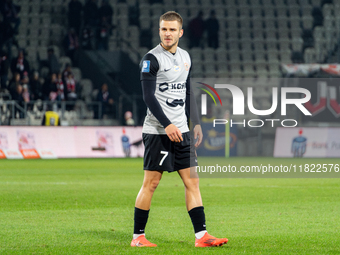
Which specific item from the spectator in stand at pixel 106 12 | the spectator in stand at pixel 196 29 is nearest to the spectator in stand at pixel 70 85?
the spectator in stand at pixel 106 12

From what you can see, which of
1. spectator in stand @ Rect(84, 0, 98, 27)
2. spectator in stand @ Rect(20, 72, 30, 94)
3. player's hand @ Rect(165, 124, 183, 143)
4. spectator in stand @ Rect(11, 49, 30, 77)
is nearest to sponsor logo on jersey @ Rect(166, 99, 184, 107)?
player's hand @ Rect(165, 124, 183, 143)

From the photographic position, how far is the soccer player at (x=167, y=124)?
513 centimetres

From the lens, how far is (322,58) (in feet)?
94.3

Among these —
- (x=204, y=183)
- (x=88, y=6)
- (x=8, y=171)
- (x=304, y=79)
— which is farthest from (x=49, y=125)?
(x=304, y=79)

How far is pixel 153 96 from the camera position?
511 cm

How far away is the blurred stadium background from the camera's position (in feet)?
77.3

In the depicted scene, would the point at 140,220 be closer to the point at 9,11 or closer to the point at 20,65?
the point at 20,65

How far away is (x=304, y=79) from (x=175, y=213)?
19815mm

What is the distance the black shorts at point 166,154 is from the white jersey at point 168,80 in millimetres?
82

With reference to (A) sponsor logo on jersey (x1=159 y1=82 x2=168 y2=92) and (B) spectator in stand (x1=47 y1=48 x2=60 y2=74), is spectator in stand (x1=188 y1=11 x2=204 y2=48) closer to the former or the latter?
(B) spectator in stand (x1=47 y1=48 x2=60 y2=74)

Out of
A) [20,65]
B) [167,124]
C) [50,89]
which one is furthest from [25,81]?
[167,124]

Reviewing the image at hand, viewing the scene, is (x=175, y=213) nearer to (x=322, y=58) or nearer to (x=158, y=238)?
(x=158, y=238)

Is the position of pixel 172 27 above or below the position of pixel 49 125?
above

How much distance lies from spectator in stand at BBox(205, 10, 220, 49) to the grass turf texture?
53.2 feet
